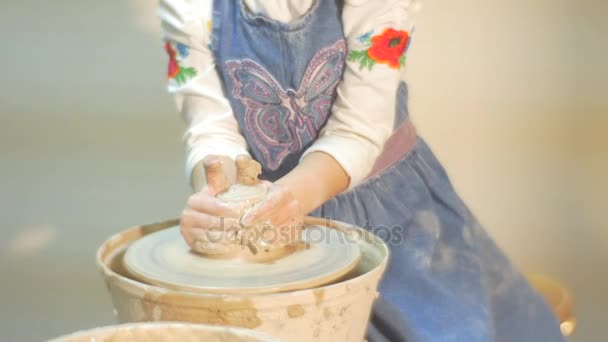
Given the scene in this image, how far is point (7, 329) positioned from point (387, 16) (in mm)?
1319

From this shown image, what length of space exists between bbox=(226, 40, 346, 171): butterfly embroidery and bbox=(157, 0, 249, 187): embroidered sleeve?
4 cm

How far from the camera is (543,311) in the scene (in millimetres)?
1064

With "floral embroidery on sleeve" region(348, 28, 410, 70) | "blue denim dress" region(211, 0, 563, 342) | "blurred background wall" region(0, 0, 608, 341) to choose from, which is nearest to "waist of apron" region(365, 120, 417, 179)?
"blue denim dress" region(211, 0, 563, 342)

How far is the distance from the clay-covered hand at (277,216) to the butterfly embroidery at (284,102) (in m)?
0.30

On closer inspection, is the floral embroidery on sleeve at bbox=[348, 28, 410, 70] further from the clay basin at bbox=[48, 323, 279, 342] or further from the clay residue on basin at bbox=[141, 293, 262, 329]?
the clay basin at bbox=[48, 323, 279, 342]

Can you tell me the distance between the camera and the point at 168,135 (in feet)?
5.64

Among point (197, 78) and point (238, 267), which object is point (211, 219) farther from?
point (197, 78)

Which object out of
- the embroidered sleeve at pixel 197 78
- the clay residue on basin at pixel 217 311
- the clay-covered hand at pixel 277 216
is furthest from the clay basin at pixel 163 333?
the embroidered sleeve at pixel 197 78

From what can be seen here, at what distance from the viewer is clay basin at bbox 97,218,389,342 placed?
0.62 m

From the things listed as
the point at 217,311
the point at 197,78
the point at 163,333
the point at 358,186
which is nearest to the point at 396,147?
the point at 358,186

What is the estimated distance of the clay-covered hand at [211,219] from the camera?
745 millimetres

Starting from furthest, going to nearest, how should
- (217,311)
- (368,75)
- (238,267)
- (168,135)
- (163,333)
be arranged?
(168,135) → (368,75) → (238,267) → (217,311) → (163,333)

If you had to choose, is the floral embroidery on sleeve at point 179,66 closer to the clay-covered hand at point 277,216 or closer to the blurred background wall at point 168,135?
the clay-covered hand at point 277,216

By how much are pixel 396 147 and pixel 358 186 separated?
0.10 metres
